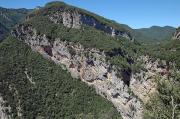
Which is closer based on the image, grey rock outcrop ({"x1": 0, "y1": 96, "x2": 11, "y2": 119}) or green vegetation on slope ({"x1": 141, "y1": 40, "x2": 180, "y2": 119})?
green vegetation on slope ({"x1": 141, "y1": 40, "x2": 180, "y2": 119})

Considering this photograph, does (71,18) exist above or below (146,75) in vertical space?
above

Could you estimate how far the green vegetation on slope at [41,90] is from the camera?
124125 millimetres

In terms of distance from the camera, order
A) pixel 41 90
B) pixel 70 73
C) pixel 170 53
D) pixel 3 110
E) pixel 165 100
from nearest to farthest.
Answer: pixel 165 100
pixel 3 110
pixel 170 53
pixel 41 90
pixel 70 73

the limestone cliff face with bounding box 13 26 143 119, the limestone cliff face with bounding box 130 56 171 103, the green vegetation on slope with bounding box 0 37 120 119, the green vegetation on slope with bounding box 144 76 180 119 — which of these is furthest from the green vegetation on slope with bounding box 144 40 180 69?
the green vegetation on slope with bounding box 144 76 180 119

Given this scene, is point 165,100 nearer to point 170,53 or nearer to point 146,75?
point 146,75

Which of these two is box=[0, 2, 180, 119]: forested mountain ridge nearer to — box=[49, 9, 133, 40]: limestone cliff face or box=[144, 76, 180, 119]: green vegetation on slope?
box=[49, 9, 133, 40]: limestone cliff face

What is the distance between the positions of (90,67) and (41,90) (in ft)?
58.6

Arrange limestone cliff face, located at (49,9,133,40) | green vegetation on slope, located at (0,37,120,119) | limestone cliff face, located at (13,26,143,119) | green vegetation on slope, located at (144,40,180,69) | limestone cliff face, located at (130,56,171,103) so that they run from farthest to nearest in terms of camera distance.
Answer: limestone cliff face, located at (49,9,133,40) → limestone cliff face, located at (13,26,143,119) → green vegetation on slope, located at (0,37,120,119) → limestone cliff face, located at (130,56,171,103) → green vegetation on slope, located at (144,40,180,69)

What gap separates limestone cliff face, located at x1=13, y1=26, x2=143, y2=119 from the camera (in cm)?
12500

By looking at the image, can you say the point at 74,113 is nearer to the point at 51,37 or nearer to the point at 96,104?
the point at 96,104

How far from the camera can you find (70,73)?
5399 inches

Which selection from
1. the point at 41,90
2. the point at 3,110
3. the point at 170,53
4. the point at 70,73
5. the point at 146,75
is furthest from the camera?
the point at 70,73

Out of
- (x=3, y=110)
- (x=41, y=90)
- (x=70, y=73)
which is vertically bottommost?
(x=3, y=110)

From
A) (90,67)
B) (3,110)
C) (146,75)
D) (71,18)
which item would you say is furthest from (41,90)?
(71,18)
